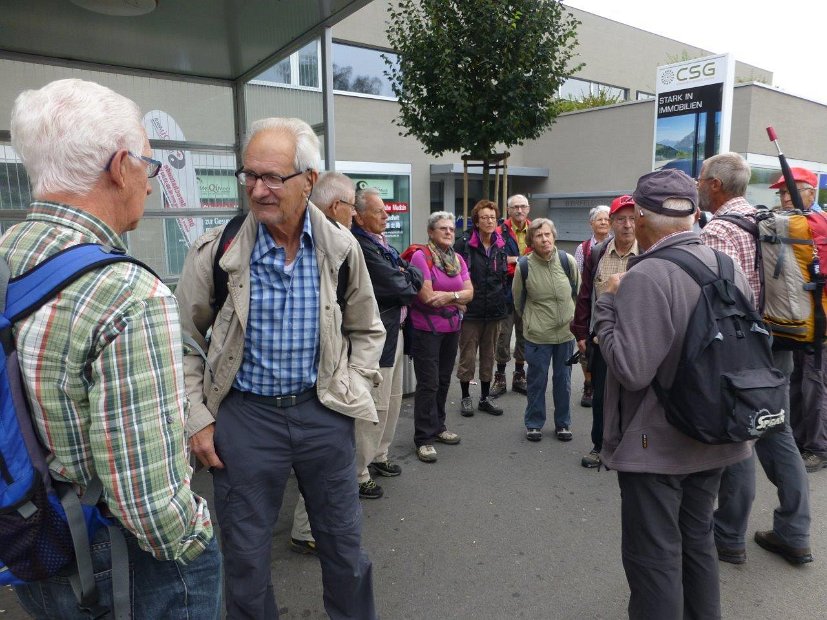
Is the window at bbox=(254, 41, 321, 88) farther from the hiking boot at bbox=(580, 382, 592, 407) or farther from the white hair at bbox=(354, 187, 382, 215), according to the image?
the hiking boot at bbox=(580, 382, 592, 407)

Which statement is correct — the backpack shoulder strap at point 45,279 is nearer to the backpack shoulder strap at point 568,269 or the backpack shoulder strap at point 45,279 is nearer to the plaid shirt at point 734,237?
the plaid shirt at point 734,237

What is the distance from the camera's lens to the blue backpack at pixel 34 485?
43.6 inches

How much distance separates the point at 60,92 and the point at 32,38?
11.0 feet

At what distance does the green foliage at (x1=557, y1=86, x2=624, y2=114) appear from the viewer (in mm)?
18422

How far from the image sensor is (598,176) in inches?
671

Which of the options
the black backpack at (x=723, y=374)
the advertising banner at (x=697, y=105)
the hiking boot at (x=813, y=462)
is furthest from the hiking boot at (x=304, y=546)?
the advertising banner at (x=697, y=105)

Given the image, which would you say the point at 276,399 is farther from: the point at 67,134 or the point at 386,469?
the point at 386,469

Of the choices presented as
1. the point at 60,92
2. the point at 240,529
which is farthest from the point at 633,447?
the point at 60,92

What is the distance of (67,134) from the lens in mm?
1206

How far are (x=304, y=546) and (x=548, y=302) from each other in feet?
8.67

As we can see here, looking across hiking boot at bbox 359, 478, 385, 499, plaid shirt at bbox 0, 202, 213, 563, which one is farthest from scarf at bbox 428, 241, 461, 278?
plaid shirt at bbox 0, 202, 213, 563

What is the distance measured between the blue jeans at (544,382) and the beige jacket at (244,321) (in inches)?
103

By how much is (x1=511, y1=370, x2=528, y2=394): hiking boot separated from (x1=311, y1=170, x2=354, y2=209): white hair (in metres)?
3.41

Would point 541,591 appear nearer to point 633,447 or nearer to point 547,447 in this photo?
point 633,447
